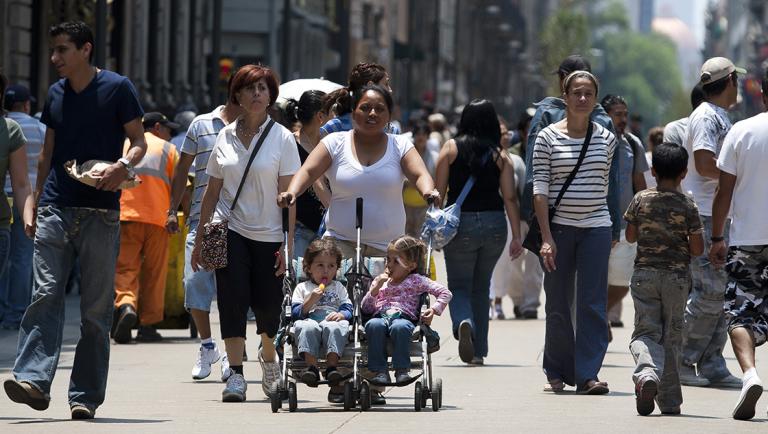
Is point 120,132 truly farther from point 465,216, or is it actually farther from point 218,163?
point 465,216

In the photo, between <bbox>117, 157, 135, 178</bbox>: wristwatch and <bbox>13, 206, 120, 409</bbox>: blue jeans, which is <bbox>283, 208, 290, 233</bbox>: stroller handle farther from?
<bbox>117, 157, 135, 178</bbox>: wristwatch

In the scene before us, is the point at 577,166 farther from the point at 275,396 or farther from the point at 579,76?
the point at 275,396

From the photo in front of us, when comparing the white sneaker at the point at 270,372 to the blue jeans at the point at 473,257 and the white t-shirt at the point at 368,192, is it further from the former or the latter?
the blue jeans at the point at 473,257

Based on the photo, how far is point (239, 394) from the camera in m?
11.0

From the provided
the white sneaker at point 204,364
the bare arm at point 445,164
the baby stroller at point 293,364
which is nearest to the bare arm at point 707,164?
the bare arm at point 445,164

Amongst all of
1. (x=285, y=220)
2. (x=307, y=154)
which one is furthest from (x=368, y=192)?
(x=307, y=154)

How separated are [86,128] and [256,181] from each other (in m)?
1.17

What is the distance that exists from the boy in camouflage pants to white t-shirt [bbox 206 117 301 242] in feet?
6.27

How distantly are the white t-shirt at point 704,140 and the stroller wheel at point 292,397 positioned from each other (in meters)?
2.97

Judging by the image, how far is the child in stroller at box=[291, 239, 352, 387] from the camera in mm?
10258

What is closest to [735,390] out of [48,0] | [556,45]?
[48,0]

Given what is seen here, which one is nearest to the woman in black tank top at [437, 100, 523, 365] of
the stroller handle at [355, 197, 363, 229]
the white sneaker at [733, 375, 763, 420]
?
the stroller handle at [355, 197, 363, 229]

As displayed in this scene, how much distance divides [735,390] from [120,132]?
163 inches

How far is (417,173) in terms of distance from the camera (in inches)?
420
